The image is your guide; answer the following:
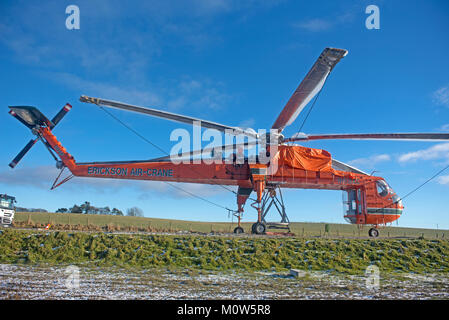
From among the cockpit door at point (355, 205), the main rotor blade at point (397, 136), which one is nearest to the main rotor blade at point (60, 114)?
the main rotor blade at point (397, 136)

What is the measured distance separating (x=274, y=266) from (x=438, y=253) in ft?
30.9

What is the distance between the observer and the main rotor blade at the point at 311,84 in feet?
34.7

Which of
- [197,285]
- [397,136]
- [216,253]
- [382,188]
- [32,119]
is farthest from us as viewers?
[382,188]

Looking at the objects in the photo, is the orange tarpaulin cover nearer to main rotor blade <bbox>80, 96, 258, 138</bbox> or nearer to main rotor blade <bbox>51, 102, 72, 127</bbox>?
main rotor blade <bbox>80, 96, 258, 138</bbox>

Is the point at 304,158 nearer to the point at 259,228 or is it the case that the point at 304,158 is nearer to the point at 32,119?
the point at 259,228

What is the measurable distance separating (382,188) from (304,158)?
634 centimetres

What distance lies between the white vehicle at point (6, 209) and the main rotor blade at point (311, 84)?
71.2ft

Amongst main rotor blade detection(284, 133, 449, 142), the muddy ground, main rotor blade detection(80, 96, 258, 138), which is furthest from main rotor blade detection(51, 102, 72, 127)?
main rotor blade detection(284, 133, 449, 142)

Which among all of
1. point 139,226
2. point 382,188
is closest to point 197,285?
point 382,188

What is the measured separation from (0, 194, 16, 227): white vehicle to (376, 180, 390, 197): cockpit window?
27.6 m

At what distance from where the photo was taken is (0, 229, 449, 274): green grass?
11750 mm

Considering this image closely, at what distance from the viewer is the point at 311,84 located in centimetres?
1198

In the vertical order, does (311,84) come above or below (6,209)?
above
